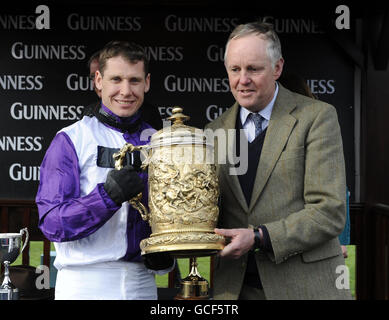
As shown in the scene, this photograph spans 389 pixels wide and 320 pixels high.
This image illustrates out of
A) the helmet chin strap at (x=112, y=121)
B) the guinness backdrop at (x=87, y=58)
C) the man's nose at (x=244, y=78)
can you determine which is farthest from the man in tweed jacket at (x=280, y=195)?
the guinness backdrop at (x=87, y=58)

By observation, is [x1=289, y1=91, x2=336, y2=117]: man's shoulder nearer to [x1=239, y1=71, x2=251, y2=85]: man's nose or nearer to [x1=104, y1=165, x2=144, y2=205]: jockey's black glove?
[x1=239, y1=71, x2=251, y2=85]: man's nose

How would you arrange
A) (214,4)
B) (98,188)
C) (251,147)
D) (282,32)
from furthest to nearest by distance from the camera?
1. (282,32)
2. (214,4)
3. (251,147)
4. (98,188)

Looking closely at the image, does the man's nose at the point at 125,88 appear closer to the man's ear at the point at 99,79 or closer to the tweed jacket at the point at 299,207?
the man's ear at the point at 99,79

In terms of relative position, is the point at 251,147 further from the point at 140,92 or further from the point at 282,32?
the point at 282,32

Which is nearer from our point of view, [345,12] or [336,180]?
[336,180]

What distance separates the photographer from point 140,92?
2367mm

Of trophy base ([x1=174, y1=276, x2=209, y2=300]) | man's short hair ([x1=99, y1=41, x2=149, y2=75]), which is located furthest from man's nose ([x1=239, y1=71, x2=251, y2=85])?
trophy base ([x1=174, y1=276, x2=209, y2=300])

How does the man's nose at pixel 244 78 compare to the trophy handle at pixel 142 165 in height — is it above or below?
above

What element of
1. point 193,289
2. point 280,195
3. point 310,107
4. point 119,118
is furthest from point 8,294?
point 310,107

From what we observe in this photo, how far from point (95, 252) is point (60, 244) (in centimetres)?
15

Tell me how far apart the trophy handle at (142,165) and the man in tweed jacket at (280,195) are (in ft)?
1.02

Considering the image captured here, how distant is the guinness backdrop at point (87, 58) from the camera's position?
5.11 metres

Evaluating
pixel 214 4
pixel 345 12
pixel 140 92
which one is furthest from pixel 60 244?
pixel 345 12

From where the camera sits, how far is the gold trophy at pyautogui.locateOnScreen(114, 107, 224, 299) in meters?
2.08
